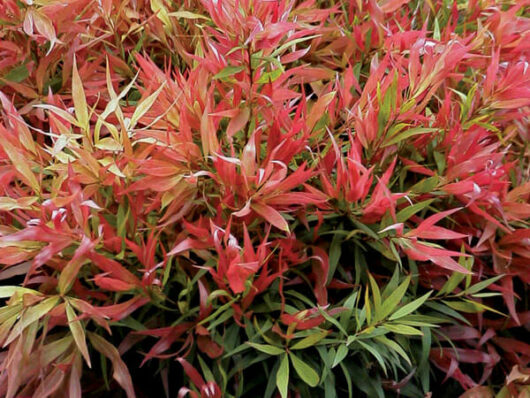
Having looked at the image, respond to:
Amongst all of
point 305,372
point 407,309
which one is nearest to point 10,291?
point 305,372

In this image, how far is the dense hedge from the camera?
2.48ft

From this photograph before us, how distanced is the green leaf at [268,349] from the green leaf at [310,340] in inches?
0.7

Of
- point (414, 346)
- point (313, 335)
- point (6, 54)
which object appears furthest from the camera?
point (6, 54)

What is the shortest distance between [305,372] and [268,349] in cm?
5

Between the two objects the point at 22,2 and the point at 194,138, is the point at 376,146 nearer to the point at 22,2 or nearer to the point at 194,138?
the point at 194,138

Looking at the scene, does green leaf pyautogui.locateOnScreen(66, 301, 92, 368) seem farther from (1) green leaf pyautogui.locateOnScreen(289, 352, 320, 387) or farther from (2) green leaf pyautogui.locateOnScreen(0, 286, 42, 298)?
(1) green leaf pyautogui.locateOnScreen(289, 352, 320, 387)

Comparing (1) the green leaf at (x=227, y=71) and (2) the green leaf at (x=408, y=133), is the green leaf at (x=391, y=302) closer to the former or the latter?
(2) the green leaf at (x=408, y=133)

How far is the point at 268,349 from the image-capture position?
78cm

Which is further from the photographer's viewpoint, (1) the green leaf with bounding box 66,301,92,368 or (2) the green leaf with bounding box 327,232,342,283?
(2) the green leaf with bounding box 327,232,342,283

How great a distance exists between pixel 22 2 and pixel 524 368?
0.81m

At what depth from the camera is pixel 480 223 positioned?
3.02 ft

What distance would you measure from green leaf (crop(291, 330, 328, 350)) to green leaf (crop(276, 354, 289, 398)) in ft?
0.06

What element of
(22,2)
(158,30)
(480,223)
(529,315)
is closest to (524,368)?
(529,315)

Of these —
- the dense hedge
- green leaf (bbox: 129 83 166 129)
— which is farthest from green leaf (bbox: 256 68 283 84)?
green leaf (bbox: 129 83 166 129)
